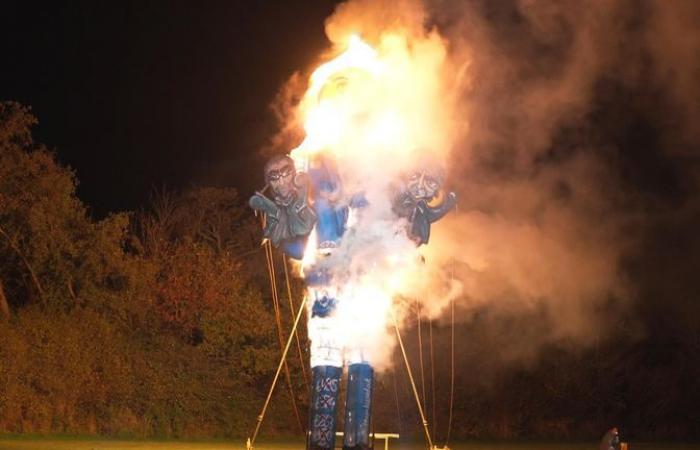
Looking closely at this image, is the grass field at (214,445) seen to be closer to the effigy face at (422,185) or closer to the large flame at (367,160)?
the large flame at (367,160)

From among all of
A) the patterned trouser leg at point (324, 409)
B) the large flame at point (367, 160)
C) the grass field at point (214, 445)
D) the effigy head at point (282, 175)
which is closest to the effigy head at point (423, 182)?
the large flame at point (367, 160)

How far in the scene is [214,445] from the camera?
25.9 meters

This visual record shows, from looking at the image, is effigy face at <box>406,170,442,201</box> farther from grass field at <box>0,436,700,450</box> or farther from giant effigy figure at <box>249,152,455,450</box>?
grass field at <box>0,436,700,450</box>

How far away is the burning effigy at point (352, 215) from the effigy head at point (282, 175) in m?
0.01

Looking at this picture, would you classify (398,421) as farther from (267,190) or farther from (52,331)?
(267,190)

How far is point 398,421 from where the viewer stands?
29.8m

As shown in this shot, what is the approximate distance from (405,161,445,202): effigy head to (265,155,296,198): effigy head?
1.73 metres

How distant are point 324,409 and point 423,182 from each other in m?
3.61

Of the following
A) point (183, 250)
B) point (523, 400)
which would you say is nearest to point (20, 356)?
point (183, 250)

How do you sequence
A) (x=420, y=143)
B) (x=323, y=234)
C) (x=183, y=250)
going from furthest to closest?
(x=183, y=250), (x=420, y=143), (x=323, y=234)

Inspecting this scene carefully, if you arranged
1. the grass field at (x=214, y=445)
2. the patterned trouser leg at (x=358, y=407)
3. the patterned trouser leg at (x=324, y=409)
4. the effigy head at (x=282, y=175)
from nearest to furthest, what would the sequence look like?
the patterned trouser leg at (x=324, y=409), the patterned trouser leg at (x=358, y=407), the effigy head at (x=282, y=175), the grass field at (x=214, y=445)

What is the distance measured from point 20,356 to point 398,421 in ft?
32.7

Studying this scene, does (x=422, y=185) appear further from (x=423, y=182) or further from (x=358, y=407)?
(x=358, y=407)

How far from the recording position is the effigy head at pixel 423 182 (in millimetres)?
16812
